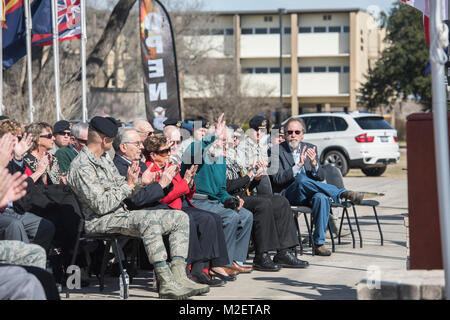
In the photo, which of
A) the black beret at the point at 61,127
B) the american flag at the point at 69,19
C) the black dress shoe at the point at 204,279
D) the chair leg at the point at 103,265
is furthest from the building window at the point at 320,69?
the chair leg at the point at 103,265

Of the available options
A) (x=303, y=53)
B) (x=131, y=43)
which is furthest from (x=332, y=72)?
(x=131, y=43)

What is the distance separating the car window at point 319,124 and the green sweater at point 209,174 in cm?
1476

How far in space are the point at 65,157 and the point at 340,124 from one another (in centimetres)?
1505

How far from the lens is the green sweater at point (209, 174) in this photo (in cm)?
836

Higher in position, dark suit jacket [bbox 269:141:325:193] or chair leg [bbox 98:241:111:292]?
dark suit jacket [bbox 269:141:325:193]

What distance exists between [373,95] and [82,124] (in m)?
46.0

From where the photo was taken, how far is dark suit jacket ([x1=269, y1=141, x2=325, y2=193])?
32.2 ft

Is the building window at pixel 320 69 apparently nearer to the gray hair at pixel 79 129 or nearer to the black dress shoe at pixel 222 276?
the gray hair at pixel 79 129

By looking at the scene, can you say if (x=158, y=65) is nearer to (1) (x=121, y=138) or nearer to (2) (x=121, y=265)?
(1) (x=121, y=138)

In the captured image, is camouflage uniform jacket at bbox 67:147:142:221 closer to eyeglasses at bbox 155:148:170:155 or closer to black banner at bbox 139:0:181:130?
eyeglasses at bbox 155:148:170:155

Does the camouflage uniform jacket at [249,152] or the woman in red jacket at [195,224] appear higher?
the camouflage uniform jacket at [249,152]

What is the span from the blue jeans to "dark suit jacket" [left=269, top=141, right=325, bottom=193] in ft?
0.36

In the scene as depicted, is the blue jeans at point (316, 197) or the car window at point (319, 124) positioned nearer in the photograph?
the blue jeans at point (316, 197)

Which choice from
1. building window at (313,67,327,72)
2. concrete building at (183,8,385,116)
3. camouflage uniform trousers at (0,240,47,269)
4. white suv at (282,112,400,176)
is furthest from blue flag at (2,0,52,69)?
building window at (313,67,327,72)
